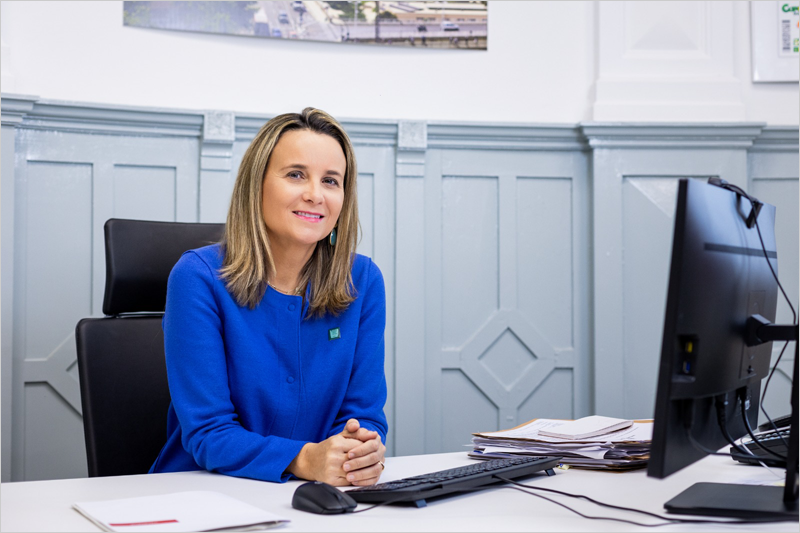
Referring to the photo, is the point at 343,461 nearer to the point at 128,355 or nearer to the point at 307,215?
the point at 307,215

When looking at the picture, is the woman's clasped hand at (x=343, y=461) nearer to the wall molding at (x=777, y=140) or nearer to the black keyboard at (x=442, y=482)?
the black keyboard at (x=442, y=482)

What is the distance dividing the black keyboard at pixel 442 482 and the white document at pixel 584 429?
5.8 inches

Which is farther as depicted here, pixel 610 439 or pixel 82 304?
pixel 82 304

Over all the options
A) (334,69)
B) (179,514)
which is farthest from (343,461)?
(334,69)

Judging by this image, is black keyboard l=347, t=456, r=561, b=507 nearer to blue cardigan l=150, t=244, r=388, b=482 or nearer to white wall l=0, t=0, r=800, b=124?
blue cardigan l=150, t=244, r=388, b=482

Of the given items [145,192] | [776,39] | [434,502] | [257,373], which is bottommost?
[434,502]

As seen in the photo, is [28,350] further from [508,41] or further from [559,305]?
[508,41]

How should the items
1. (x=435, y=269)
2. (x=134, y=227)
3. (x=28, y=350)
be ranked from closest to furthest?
(x=134, y=227), (x=28, y=350), (x=435, y=269)

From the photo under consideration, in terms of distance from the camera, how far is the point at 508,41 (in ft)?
8.95

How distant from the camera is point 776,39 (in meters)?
2.71

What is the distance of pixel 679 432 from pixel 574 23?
228cm

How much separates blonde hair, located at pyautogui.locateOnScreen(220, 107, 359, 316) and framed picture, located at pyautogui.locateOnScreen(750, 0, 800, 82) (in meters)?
2.02

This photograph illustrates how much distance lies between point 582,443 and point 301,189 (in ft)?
2.32

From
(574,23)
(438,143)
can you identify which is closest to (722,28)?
(574,23)
